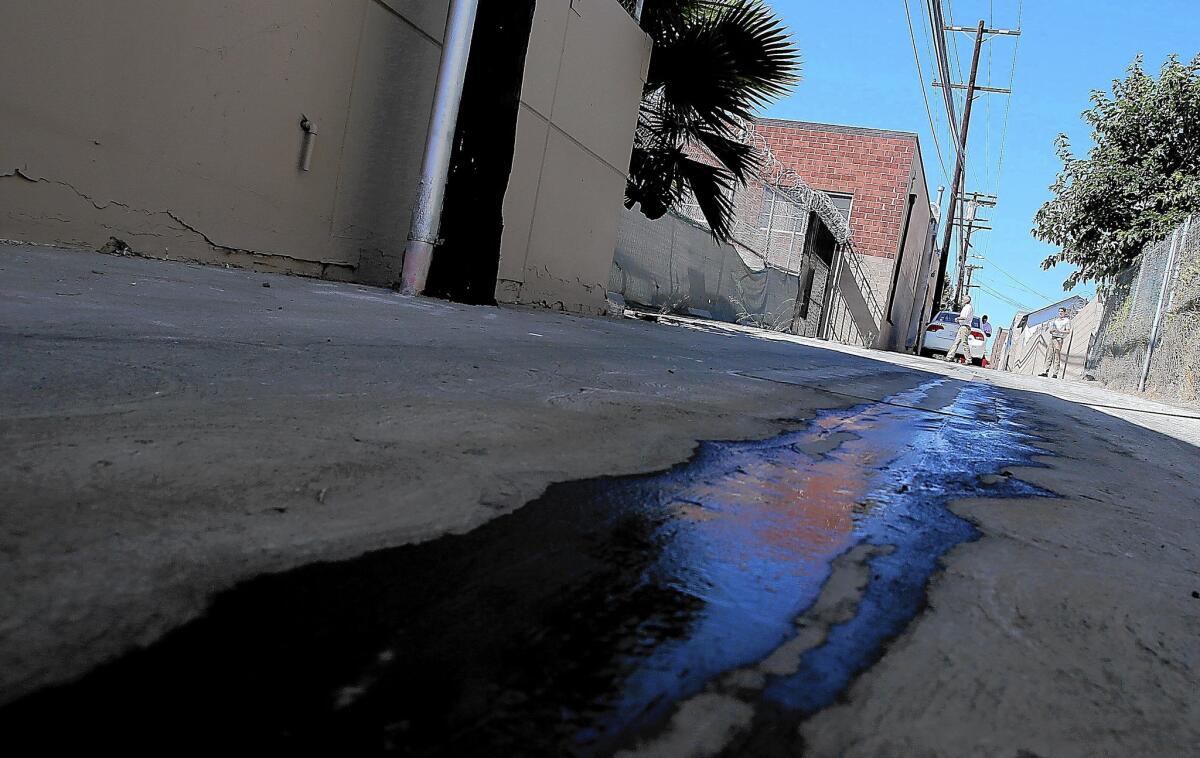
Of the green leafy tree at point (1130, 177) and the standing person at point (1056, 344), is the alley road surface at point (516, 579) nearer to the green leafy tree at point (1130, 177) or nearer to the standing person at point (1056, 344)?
the green leafy tree at point (1130, 177)

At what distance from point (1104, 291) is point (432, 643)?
58.8 ft

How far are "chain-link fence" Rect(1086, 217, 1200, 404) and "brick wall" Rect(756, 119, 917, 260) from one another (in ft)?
32.5

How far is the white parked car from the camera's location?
22.0 metres

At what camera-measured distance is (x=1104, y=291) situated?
15.9m

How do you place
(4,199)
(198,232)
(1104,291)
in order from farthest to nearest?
(1104,291) < (198,232) < (4,199)

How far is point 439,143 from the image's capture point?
5.32m

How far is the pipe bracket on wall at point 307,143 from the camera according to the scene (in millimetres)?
4906

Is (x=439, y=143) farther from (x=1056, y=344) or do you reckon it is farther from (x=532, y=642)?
(x=1056, y=344)

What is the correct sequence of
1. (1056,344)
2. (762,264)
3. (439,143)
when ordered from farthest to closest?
1. (1056,344)
2. (762,264)
3. (439,143)

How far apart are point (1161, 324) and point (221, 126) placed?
10.7 metres

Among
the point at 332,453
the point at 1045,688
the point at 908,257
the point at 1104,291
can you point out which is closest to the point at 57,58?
the point at 332,453

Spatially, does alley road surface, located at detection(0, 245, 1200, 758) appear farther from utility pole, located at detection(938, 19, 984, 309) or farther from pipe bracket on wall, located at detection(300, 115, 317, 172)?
utility pole, located at detection(938, 19, 984, 309)

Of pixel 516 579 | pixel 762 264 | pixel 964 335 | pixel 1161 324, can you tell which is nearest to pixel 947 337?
pixel 964 335

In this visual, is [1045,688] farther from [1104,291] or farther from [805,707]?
[1104,291]
